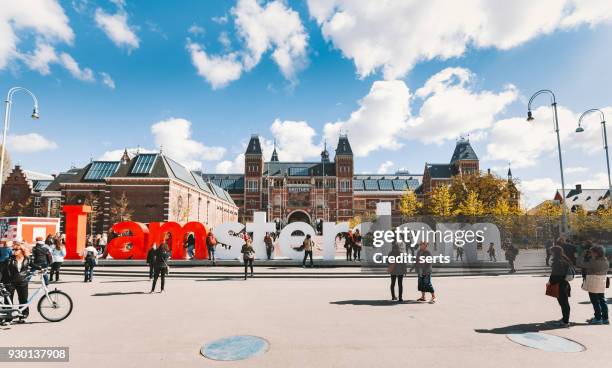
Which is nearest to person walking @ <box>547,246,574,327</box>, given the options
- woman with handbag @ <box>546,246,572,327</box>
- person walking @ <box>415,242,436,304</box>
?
woman with handbag @ <box>546,246,572,327</box>

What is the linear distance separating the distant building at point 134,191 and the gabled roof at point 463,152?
63262 mm

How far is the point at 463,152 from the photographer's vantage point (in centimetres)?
7969

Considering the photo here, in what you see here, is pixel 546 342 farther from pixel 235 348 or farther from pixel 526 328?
pixel 235 348

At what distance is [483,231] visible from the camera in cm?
2325

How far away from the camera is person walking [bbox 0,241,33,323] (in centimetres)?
704

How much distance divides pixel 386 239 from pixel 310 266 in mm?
5442

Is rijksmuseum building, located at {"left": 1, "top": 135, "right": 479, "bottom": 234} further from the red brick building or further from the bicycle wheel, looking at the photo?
the bicycle wheel

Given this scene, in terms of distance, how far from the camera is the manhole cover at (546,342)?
5797 millimetres

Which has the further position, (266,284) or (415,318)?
(266,284)

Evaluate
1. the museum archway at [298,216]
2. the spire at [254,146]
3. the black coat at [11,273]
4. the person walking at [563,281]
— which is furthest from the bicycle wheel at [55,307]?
the spire at [254,146]

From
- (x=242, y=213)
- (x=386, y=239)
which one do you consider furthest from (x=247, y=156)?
(x=386, y=239)

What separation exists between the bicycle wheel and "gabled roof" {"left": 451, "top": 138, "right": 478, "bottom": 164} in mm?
83457

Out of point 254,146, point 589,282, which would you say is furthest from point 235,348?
point 254,146

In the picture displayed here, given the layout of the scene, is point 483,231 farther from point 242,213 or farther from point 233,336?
point 242,213
